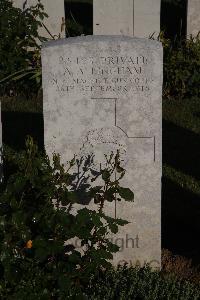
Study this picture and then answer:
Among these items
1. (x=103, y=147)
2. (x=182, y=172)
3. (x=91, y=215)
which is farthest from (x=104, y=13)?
(x=91, y=215)

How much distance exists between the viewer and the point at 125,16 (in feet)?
27.7

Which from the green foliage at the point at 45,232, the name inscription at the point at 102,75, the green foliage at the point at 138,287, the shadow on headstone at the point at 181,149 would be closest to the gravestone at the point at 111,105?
the name inscription at the point at 102,75

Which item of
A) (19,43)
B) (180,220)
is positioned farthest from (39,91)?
(180,220)

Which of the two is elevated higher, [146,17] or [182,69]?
[146,17]

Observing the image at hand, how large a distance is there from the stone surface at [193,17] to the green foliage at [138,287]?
17.5 feet

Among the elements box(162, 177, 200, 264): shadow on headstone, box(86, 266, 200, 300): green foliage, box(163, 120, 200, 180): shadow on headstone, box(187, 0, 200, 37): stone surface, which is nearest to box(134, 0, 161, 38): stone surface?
box(187, 0, 200, 37): stone surface

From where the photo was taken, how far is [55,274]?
3479 mm

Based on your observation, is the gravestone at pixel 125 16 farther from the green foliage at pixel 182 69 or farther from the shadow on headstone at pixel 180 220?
the shadow on headstone at pixel 180 220

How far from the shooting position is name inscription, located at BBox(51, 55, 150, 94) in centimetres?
386

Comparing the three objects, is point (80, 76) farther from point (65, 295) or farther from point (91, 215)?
point (65, 295)

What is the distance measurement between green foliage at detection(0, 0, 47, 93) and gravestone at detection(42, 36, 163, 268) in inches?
167

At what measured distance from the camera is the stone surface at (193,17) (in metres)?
8.74

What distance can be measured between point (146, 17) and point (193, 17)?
734mm

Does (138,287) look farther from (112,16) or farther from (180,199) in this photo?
(112,16)
